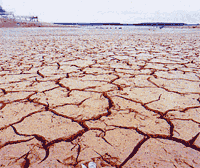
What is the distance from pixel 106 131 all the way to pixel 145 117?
32 centimetres

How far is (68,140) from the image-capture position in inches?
39.4

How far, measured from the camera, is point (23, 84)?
1854mm

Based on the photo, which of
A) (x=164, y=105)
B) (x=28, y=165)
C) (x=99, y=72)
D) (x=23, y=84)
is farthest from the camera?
(x=99, y=72)

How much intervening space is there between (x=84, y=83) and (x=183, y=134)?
1131 mm

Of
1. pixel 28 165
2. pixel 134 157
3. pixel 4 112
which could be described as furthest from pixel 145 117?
pixel 4 112

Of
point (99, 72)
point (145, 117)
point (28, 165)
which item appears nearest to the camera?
point (28, 165)

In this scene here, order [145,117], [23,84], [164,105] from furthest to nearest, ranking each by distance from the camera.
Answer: [23,84]
[164,105]
[145,117]

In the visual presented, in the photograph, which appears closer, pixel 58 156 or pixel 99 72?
pixel 58 156

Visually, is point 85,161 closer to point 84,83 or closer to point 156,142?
point 156,142

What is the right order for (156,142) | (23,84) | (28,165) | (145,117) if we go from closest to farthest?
(28,165) → (156,142) → (145,117) → (23,84)

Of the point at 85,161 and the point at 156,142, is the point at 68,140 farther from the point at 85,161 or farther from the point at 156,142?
the point at 156,142

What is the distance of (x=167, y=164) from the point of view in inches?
32.7

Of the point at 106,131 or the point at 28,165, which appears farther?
the point at 106,131

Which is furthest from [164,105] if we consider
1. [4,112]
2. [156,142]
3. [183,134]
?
[4,112]
